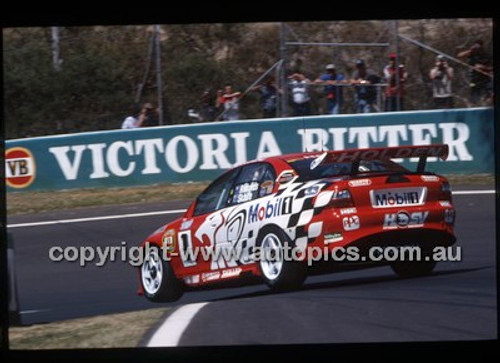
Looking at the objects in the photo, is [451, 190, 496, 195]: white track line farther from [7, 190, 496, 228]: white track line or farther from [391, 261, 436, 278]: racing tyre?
[391, 261, 436, 278]: racing tyre

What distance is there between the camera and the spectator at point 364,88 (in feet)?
27.9

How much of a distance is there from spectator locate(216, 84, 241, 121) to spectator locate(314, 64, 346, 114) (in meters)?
0.72

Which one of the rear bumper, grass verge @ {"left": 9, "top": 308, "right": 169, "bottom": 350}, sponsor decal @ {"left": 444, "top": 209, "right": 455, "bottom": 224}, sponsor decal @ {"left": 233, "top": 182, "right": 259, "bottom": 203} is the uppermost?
sponsor decal @ {"left": 233, "top": 182, "right": 259, "bottom": 203}

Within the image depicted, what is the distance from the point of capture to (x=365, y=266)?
8.08 metres

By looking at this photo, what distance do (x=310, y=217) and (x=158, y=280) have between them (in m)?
1.40

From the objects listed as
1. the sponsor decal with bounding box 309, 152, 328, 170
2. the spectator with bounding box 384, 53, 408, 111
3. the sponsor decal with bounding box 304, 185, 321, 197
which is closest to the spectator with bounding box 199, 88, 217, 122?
the sponsor decal with bounding box 309, 152, 328, 170

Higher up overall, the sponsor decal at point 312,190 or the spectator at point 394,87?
the spectator at point 394,87

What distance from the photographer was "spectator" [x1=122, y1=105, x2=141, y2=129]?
8.60 metres

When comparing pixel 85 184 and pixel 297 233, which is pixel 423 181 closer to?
pixel 297 233

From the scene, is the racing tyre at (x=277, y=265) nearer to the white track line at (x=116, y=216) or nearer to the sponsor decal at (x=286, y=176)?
the sponsor decal at (x=286, y=176)

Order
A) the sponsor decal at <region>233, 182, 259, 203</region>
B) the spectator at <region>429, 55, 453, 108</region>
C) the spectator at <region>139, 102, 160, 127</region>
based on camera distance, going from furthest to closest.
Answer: the spectator at <region>139, 102, 160, 127</region>, the spectator at <region>429, 55, 453, 108</region>, the sponsor decal at <region>233, 182, 259, 203</region>

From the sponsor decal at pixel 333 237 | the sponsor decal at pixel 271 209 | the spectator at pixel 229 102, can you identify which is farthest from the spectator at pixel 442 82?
the spectator at pixel 229 102

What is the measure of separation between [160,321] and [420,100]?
2.81 metres

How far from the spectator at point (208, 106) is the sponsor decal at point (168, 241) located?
3.38ft
